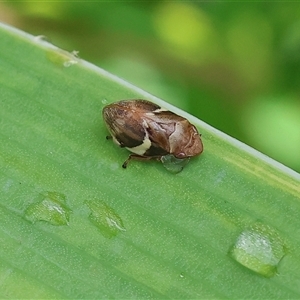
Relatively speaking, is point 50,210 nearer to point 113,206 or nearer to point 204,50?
point 113,206

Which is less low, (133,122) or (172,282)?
(133,122)

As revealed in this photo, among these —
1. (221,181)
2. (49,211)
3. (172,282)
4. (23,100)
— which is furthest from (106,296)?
(23,100)

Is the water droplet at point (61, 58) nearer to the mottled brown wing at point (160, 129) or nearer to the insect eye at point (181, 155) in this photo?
the mottled brown wing at point (160, 129)

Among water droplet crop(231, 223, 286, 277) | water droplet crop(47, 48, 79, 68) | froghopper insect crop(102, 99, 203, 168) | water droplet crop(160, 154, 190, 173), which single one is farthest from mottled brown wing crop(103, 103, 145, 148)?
water droplet crop(231, 223, 286, 277)

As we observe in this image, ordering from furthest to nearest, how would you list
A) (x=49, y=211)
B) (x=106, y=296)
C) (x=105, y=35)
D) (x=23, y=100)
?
(x=105, y=35)
(x=23, y=100)
(x=49, y=211)
(x=106, y=296)

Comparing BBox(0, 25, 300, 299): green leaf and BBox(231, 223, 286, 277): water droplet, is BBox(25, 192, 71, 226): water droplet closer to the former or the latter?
BBox(0, 25, 300, 299): green leaf

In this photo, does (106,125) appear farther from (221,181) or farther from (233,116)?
(233,116)
